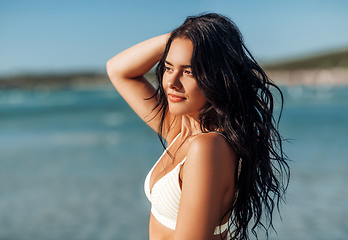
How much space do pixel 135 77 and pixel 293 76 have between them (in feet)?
297

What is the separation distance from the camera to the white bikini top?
1.52 meters

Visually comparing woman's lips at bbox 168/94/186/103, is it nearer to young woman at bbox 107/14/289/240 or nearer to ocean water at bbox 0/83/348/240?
young woman at bbox 107/14/289/240

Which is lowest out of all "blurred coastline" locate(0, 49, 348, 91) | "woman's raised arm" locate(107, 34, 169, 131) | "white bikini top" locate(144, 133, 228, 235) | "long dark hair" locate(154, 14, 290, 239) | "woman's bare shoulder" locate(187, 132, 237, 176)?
"white bikini top" locate(144, 133, 228, 235)

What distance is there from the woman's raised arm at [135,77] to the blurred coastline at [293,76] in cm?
7880

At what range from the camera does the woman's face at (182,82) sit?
1.50m

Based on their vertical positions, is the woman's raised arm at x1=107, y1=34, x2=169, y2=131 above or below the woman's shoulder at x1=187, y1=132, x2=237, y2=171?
above

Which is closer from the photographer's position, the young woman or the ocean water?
the young woman

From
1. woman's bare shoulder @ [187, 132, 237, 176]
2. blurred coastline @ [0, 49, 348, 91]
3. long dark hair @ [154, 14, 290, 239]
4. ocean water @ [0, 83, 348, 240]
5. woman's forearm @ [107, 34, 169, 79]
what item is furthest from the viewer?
blurred coastline @ [0, 49, 348, 91]

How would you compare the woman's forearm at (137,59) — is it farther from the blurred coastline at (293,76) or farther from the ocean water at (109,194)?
the blurred coastline at (293,76)

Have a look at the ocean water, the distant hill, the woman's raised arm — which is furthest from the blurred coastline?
the woman's raised arm

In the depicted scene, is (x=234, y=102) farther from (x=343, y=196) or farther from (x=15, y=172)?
(x=15, y=172)

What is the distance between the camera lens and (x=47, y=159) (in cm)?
1165

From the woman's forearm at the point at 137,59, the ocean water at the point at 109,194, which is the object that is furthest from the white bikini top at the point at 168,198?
the ocean water at the point at 109,194

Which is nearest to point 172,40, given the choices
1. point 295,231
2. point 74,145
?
point 295,231
